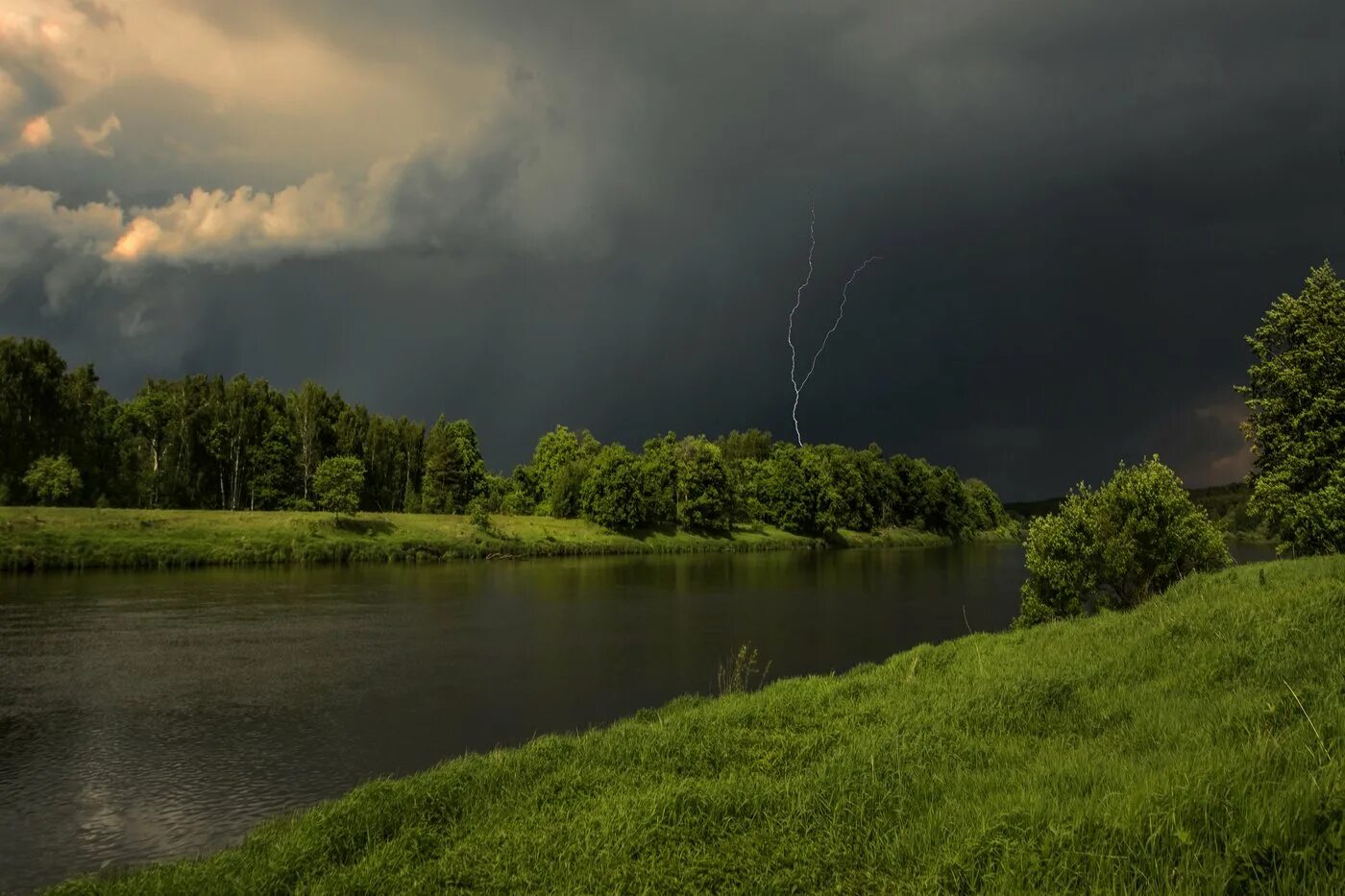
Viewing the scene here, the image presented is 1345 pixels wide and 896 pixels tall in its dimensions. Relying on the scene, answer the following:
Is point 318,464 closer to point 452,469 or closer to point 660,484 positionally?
point 452,469

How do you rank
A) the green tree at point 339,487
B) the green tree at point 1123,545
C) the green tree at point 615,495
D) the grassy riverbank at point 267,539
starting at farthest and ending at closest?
the green tree at point 615,495
the green tree at point 339,487
the grassy riverbank at point 267,539
the green tree at point 1123,545

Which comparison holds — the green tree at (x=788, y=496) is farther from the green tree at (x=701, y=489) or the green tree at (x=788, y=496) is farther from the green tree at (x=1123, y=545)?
the green tree at (x=1123, y=545)

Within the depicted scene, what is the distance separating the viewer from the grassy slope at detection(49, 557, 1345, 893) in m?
6.21

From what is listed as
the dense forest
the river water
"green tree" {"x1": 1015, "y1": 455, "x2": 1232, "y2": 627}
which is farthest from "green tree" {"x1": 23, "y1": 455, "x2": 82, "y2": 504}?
"green tree" {"x1": 1015, "y1": 455, "x2": 1232, "y2": 627}

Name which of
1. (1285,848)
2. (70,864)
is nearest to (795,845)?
(1285,848)

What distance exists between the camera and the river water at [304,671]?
15.2 metres

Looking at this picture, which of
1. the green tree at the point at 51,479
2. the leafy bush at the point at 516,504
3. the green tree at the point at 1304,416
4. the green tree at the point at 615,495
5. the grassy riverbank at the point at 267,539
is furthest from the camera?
the leafy bush at the point at 516,504

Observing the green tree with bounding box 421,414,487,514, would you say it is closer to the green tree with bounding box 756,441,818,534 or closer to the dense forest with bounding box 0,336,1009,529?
the dense forest with bounding box 0,336,1009,529

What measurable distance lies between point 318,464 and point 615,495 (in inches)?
1611

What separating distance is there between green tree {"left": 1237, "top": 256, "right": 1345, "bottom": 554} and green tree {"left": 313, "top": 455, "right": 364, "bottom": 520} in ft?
247

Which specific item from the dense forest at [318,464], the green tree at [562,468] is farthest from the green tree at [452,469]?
the green tree at [562,468]

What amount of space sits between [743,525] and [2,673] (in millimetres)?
105968

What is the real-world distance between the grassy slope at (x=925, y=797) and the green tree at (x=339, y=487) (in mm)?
70862

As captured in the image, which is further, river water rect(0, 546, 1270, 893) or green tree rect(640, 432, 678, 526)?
green tree rect(640, 432, 678, 526)
